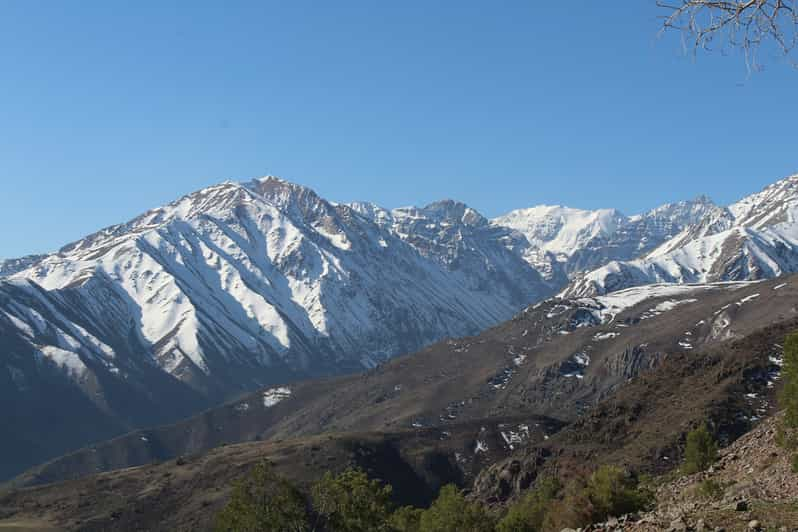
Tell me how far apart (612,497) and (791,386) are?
2691 centimetres

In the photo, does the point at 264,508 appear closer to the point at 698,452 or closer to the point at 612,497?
the point at 612,497

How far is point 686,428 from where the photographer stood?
175m

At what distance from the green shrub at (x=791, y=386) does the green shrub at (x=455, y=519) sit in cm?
2986

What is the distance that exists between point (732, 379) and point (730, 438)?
30.5 meters

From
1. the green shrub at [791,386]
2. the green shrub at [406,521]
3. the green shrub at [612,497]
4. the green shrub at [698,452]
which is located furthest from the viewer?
the green shrub at [406,521]

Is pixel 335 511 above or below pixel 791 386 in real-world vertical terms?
above

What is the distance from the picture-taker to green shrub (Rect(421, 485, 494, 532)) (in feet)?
288

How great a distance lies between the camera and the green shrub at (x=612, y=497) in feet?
172

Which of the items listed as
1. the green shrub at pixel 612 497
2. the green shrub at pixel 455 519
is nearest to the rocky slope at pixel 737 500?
the green shrub at pixel 612 497

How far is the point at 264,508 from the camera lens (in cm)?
8106

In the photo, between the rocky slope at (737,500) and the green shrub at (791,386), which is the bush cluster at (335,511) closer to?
the rocky slope at (737,500)

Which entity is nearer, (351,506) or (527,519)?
(351,506)

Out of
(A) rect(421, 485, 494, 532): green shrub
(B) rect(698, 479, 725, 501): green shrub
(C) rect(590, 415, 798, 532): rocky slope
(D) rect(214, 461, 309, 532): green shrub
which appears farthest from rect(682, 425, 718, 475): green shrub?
(B) rect(698, 479, 725, 501): green shrub

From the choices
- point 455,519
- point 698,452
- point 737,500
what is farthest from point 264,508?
point 698,452
